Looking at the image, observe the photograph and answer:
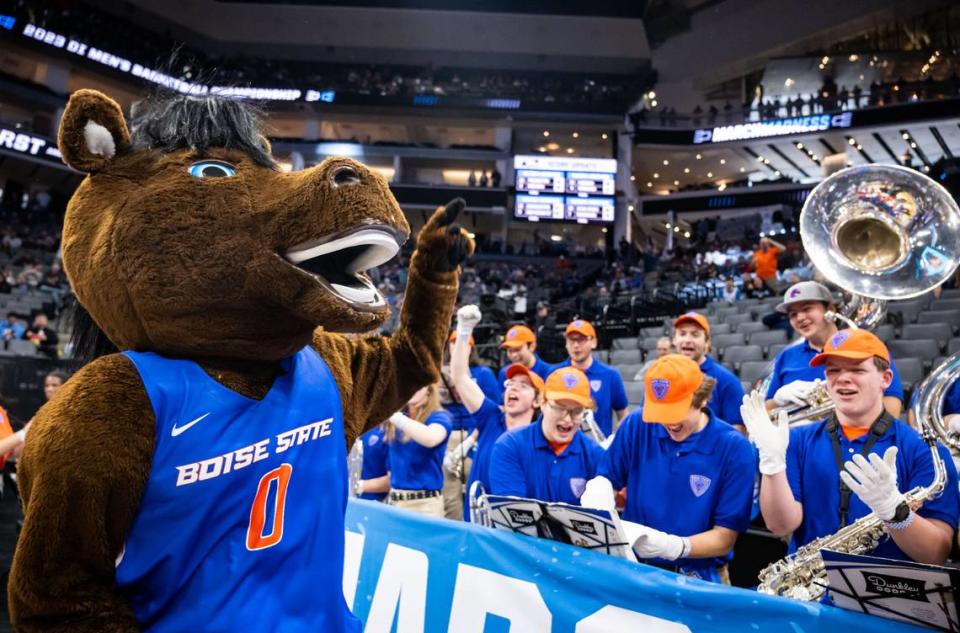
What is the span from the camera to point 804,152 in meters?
27.2

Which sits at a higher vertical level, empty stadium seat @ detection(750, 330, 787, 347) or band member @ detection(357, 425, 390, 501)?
empty stadium seat @ detection(750, 330, 787, 347)

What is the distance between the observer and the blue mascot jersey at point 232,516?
4.58 ft

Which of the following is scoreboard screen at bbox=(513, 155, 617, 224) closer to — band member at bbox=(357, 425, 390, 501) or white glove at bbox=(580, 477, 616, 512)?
band member at bbox=(357, 425, 390, 501)

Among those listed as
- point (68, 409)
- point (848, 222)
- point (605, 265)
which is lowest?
point (68, 409)

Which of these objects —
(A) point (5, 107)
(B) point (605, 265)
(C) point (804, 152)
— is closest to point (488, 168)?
(B) point (605, 265)

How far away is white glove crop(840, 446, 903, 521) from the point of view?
2.18m

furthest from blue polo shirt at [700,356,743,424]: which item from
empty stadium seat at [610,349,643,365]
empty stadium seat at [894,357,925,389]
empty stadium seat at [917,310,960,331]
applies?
empty stadium seat at [610,349,643,365]

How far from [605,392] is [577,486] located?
2.34 m

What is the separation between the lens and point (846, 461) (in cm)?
270

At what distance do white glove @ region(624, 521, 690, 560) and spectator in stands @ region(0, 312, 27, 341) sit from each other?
12.3 metres

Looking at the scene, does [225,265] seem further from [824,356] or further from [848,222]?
[848,222]

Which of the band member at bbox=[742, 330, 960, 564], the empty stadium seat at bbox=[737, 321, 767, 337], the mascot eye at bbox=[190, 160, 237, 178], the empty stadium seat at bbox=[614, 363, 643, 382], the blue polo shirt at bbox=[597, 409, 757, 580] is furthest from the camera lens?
Answer: the empty stadium seat at bbox=[614, 363, 643, 382]

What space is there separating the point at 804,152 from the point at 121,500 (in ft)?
98.1

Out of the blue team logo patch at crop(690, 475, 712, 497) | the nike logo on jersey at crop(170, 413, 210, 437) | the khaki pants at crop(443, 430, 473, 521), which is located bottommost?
the khaki pants at crop(443, 430, 473, 521)
